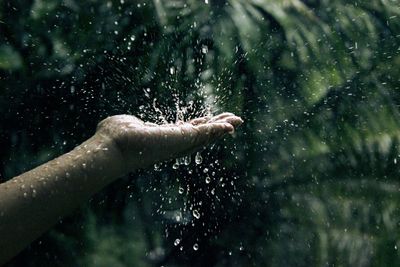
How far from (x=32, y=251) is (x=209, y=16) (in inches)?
40.6

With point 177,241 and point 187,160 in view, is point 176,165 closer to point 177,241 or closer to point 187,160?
point 187,160

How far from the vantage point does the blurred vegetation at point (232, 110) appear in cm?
200

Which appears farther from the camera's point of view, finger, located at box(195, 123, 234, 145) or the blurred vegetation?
the blurred vegetation

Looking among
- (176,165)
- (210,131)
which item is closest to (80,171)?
(210,131)

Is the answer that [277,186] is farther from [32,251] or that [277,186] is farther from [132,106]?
[32,251]

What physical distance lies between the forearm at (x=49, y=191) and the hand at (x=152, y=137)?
0.03 m

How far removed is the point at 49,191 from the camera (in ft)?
3.43

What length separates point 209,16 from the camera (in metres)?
2.23

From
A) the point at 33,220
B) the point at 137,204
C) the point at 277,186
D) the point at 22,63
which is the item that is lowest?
the point at 277,186

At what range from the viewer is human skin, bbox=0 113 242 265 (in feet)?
3.38

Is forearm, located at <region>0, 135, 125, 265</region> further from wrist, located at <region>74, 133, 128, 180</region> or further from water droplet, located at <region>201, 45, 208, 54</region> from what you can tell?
water droplet, located at <region>201, 45, 208, 54</region>

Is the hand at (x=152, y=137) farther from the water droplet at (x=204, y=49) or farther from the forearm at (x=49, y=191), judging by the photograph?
the water droplet at (x=204, y=49)

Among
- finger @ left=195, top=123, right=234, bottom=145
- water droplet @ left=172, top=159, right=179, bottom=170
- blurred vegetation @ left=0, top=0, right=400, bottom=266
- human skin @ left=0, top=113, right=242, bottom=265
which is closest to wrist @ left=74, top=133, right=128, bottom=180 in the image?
human skin @ left=0, top=113, right=242, bottom=265

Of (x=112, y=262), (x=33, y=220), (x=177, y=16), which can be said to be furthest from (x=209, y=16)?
(x=33, y=220)
